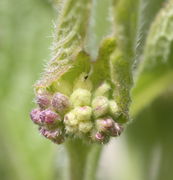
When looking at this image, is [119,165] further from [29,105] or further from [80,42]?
[80,42]

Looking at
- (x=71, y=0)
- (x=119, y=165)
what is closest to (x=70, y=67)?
(x=71, y=0)

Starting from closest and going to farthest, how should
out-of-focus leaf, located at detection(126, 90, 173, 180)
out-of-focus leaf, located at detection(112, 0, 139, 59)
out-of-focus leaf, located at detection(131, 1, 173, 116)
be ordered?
out-of-focus leaf, located at detection(112, 0, 139, 59) < out-of-focus leaf, located at detection(131, 1, 173, 116) < out-of-focus leaf, located at detection(126, 90, 173, 180)

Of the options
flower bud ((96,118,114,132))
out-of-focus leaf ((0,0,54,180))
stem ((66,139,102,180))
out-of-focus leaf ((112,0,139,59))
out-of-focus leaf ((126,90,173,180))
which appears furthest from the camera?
out-of-focus leaf ((0,0,54,180))

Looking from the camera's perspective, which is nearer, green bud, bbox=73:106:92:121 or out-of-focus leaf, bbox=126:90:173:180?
green bud, bbox=73:106:92:121

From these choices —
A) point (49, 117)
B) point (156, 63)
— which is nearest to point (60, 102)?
point (49, 117)

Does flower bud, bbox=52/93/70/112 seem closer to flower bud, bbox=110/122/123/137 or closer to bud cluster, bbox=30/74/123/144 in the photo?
bud cluster, bbox=30/74/123/144

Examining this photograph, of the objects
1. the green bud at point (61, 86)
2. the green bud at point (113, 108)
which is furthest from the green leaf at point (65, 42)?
the green bud at point (113, 108)

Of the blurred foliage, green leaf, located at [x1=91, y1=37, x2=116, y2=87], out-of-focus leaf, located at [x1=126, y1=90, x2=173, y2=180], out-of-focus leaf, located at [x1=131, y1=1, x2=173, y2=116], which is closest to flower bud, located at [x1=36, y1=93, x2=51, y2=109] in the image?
green leaf, located at [x1=91, y1=37, x2=116, y2=87]

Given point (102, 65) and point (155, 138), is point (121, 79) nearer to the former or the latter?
point (102, 65)
